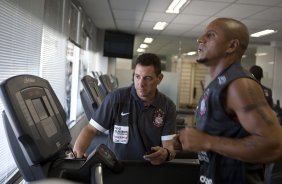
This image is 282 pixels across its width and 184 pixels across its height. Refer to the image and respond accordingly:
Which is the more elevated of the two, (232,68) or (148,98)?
(232,68)

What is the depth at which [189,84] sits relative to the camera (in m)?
13.8

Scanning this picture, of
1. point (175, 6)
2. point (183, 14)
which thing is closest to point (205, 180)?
point (175, 6)

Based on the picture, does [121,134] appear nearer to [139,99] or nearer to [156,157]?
[139,99]

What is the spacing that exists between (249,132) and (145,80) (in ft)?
2.99

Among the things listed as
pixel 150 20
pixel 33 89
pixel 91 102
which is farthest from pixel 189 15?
pixel 33 89

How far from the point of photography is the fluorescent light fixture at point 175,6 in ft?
15.1

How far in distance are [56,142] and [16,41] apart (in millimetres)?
1354

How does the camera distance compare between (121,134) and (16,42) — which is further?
(16,42)

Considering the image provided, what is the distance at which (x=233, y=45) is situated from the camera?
1386 mm

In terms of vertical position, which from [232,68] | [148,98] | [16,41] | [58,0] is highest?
[58,0]

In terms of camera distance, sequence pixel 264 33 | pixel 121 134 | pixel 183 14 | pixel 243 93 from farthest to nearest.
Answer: pixel 264 33
pixel 183 14
pixel 121 134
pixel 243 93

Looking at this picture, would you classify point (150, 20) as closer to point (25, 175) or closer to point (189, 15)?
point (189, 15)

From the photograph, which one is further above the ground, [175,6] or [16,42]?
[175,6]

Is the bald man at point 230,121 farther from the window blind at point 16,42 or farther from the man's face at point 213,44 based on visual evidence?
the window blind at point 16,42
